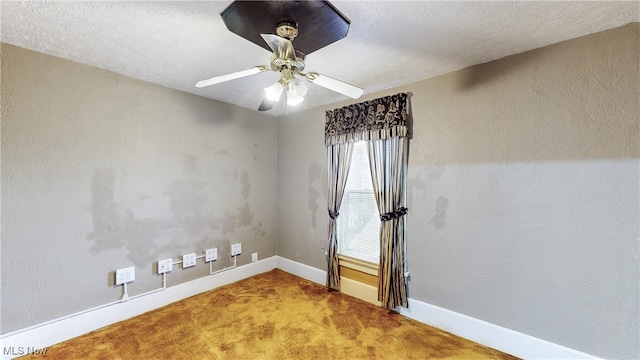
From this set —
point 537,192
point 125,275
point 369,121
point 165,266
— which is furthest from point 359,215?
point 125,275

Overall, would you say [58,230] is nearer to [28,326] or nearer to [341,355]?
[28,326]

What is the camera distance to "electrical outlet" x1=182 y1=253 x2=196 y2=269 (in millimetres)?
2789

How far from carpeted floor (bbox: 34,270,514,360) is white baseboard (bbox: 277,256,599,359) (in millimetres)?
69

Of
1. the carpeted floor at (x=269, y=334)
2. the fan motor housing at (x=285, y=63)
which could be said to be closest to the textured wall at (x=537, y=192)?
the carpeted floor at (x=269, y=334)

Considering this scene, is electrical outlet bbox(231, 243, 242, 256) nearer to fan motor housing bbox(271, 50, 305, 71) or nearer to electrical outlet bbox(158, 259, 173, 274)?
electrical outlet bbox(158, 259, 173, 274)

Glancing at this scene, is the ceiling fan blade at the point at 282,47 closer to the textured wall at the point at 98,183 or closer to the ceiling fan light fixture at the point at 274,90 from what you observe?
the ceiling fan light fixture at the point at 274,90

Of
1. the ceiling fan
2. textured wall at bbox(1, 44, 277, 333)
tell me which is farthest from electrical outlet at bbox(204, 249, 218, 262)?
the ceiling fan

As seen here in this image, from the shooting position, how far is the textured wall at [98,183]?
1.90 meters

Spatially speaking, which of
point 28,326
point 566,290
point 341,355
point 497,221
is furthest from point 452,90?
point 28,326

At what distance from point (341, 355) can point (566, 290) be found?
166cm

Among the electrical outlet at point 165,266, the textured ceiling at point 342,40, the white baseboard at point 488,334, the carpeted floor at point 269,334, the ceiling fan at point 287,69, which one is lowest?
the carpeted floor at point 269,334

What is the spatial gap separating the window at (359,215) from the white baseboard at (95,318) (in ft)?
5.08

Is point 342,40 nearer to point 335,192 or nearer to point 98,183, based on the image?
point 335,192

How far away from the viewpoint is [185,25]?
1.61 metres
